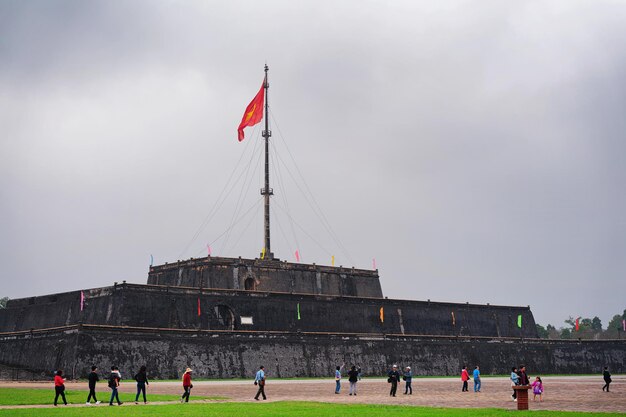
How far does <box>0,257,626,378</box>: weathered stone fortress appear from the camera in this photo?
43.2m

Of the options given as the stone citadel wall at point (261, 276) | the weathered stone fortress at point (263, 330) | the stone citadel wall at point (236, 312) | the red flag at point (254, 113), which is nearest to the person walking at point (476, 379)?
the weathered stone fortress at point (263, 330)

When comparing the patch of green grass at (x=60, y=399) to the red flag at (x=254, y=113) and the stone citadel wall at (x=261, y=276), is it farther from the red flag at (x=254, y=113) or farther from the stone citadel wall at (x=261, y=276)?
Result: the red flag at (x=254, y=113)

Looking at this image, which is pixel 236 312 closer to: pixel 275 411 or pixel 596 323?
pixel 275 411

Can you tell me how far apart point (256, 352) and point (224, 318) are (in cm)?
398

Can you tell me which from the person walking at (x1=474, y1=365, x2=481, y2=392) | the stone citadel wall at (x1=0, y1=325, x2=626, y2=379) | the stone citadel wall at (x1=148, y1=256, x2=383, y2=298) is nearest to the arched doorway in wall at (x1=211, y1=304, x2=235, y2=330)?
the stone citadel wall at (x1=0, y1=325, x2=626, y2=379)

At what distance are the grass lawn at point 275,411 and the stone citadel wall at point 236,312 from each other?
25.0m

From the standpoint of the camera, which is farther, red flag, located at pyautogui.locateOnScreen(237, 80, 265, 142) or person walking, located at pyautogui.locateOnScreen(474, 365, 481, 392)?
red flag, located at pyautogui.locateOnScreen(237, 80, 265, 142)

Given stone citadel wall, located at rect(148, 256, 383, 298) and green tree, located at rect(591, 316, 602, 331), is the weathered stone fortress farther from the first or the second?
green tree, located at rect(591, 316, 602, 331)

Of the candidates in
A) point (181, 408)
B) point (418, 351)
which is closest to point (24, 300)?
point (418, 351)

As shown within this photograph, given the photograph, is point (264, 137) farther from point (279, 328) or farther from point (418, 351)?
point (418, 351)

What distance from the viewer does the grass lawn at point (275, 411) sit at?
19.0m

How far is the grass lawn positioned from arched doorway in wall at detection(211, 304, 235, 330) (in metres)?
26.2

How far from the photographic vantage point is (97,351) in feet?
135

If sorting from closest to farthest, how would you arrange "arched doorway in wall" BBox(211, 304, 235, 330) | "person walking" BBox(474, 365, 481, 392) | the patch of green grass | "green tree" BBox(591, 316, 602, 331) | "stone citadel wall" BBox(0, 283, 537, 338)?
the patch of green grass, "person walking" BBox(474, 365, 481, 392), "stone citadel wall" BBox(0, 283, 537, 338), "arched doorway in wall" BBox(211, 304, 235, 330), "green tree" BBox(591, 316, 602, 331)
